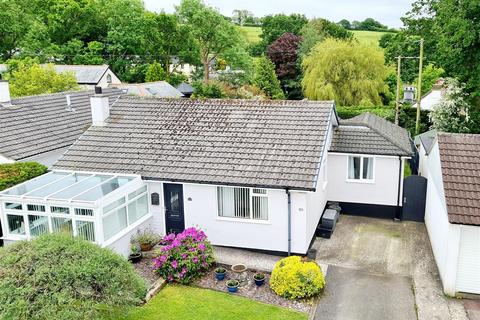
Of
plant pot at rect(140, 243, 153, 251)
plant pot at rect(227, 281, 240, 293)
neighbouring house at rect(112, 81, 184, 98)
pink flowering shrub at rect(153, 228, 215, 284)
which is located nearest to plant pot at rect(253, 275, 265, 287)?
plant pot at rect(227, 281, 240, 293)

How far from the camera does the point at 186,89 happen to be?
199 feet

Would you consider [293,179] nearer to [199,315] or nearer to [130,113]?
[199,315]

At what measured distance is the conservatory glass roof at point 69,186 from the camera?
15.3 m

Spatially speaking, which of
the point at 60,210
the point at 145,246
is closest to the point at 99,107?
the point at 60,210

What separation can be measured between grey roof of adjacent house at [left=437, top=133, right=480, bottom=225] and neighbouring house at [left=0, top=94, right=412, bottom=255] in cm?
419

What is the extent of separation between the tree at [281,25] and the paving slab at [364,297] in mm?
77205

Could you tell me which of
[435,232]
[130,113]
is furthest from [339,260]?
[130,113]

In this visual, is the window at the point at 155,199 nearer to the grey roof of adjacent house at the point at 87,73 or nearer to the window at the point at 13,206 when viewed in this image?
the window at the point at 13,206

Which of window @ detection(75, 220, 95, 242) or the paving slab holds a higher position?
window @ detection(75, 220, 95, 242)

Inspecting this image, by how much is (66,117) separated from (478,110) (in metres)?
25.9

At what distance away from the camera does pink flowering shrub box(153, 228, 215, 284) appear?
47.5 ft

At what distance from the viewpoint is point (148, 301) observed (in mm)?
13430

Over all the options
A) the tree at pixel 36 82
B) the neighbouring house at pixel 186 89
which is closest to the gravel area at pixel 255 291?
the tree at pixel 36 82

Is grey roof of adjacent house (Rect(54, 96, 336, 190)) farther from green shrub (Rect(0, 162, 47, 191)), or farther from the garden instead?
the garden
